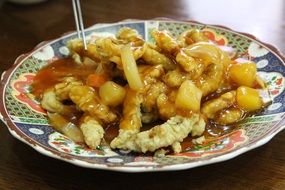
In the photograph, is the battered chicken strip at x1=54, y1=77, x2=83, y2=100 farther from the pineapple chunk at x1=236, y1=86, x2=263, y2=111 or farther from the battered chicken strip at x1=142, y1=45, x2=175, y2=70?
the pineapple chunk at x1=236, y1=86, x2=263, y2=111

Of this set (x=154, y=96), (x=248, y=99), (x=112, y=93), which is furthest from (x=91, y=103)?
(x=248, y=99)

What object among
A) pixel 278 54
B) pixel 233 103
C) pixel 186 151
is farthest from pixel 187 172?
pixel 278 54

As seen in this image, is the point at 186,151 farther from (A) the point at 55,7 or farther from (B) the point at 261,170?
(A) the point at 55,7

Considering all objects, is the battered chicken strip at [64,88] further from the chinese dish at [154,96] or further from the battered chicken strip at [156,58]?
the battered chicken strip at [156,58]

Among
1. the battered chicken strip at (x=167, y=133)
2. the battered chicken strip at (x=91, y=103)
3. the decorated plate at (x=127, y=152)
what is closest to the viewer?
the decorated plate at (x=127, y=152)

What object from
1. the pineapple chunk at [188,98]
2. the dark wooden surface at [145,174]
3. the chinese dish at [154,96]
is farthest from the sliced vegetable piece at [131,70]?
the dark wooden surface at [145,174]

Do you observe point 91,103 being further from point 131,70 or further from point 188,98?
point 188,98

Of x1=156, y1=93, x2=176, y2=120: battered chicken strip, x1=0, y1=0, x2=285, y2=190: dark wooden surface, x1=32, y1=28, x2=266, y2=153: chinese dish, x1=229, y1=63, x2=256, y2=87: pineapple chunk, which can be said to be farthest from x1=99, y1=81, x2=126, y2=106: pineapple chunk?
x1=229, y1=63, x2=256, y2=87: pineapple chunk
